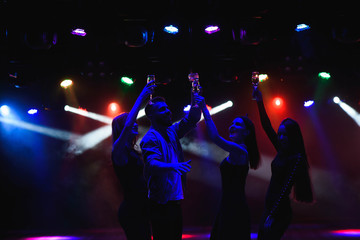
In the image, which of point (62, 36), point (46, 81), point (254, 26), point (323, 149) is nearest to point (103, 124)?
point (46, 81)

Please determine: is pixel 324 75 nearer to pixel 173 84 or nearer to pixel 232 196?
pixel 173 84

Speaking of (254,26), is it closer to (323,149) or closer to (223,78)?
(223,78)

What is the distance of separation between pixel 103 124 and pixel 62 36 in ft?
10.1

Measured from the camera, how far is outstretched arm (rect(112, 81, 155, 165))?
228 cm

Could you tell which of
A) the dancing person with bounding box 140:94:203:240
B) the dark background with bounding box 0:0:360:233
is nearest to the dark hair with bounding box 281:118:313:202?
the dancing person with bounding box 140:94:203:240

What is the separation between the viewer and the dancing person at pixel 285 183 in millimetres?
2439

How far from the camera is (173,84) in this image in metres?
5.74

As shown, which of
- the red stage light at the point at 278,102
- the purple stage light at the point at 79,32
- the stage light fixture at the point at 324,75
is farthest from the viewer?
the red stage light at the point at 278,102

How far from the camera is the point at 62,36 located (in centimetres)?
432

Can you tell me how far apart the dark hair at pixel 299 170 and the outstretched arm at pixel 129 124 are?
4.54ft

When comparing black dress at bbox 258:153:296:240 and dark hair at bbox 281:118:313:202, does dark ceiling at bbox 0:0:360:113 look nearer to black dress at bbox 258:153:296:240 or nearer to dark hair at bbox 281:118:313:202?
dark hair at bbox 281:118:313:202

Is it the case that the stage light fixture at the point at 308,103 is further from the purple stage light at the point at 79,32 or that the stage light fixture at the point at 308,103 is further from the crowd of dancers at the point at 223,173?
the purple stage light at the point at 79,32

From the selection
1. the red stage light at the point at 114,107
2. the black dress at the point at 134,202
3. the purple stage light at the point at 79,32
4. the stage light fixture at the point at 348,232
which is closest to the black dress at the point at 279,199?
the black dress at the point at 134,202

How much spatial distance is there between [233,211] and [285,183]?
50cm
